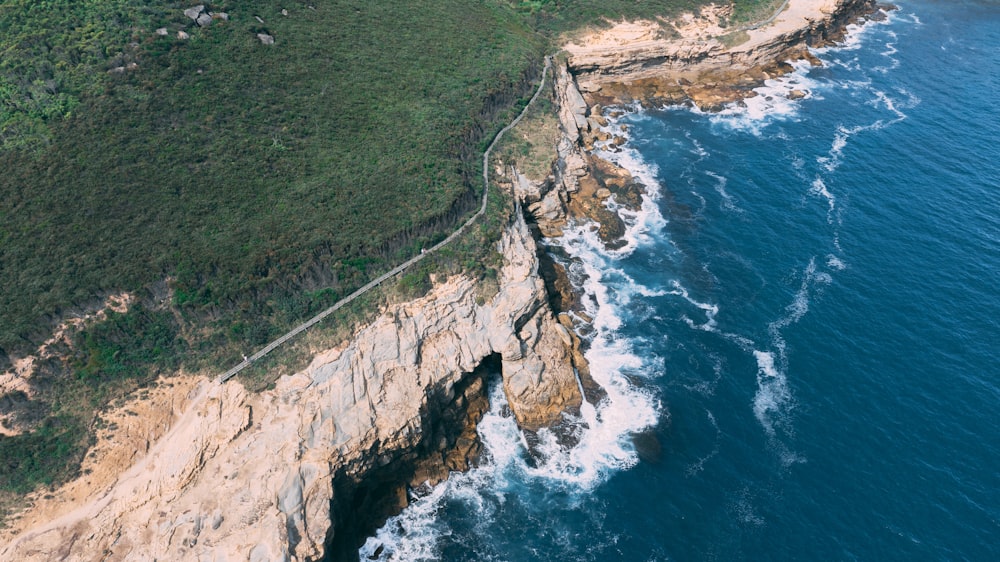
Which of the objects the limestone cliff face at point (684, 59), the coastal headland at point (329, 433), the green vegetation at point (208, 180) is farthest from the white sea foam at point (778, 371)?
the limestone cliff face at point (684, 59)

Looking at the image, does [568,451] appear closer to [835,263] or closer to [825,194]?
[835,263]

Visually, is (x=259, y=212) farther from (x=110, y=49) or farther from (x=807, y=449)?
(x=807, y=449)

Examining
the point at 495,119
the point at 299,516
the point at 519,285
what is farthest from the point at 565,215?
the point at 299,516

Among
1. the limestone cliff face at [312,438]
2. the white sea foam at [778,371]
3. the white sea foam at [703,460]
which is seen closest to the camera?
the limestone cliff face at [312,438]

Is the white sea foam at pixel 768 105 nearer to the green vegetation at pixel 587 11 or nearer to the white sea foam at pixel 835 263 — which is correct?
the green vegetation at pixel 587 11

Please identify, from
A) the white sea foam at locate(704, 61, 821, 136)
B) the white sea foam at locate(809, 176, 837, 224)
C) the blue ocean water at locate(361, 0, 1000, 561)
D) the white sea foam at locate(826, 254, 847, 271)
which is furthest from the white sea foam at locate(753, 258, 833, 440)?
the white sea foam at locate(704, 61, 821, 136)

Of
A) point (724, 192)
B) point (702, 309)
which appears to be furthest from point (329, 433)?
point (724, 192)
